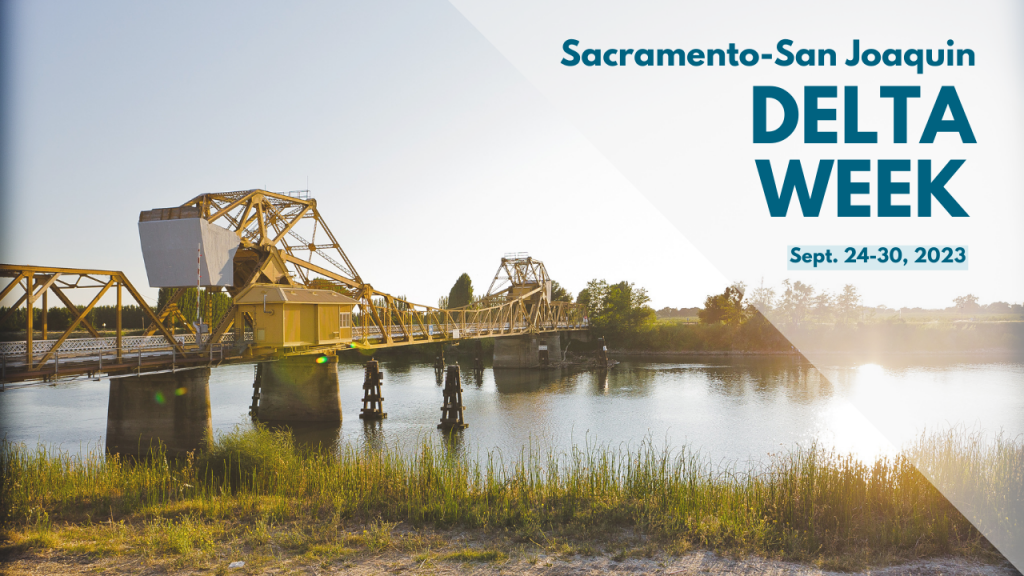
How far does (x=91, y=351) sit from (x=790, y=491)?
22.5m

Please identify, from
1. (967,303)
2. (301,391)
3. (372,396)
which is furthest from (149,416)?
(967,303)

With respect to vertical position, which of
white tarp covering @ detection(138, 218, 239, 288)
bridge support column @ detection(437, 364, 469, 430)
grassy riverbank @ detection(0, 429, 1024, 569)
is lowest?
bridge support column @ detection(437, 364, 469, 430)

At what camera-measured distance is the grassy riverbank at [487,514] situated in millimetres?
9258

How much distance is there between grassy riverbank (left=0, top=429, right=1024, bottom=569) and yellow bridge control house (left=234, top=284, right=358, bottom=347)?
12.1m

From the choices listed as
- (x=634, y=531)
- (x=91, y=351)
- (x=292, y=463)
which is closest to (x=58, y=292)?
(x=91, y=351)

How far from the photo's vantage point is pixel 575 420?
1367 inches

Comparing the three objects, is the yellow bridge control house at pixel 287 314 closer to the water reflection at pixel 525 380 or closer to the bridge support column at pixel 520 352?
the water reflection at pixel 525 380

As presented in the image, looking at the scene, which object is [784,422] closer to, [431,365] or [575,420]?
[575,420]

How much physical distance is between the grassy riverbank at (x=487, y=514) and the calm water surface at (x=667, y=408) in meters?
4.42

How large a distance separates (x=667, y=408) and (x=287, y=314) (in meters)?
25.0

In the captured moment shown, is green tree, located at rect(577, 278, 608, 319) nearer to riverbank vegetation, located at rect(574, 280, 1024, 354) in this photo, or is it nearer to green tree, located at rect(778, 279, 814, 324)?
riverbank vegetation, located at rect(574, 280, 1024, 354)

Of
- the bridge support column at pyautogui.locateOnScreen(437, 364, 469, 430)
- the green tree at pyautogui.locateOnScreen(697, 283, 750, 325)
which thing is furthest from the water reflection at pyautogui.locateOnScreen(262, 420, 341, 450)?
the green tree at pyautogui.locateOnScreen(697, 283, 750, 325)

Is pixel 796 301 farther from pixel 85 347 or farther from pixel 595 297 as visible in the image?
pixel 85 347

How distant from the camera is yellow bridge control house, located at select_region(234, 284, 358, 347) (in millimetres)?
26359
